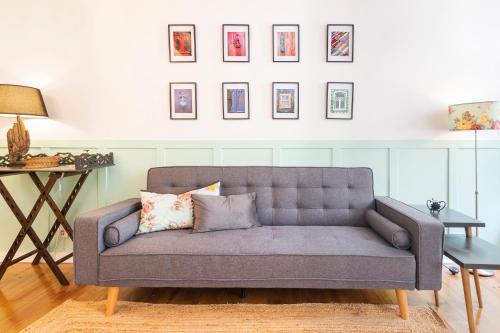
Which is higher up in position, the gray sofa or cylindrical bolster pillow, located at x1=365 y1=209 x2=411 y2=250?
cylindrical bolster pillow, located at x1=365 y1=209 x2=411 y2=250

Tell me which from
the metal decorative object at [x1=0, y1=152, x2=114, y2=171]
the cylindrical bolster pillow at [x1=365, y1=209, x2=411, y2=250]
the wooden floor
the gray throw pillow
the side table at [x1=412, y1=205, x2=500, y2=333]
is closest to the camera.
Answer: the side table at [x1=412, y1=205, x2=500, y2=333]

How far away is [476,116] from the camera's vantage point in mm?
2059

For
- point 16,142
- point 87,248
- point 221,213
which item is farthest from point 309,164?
point 16,142

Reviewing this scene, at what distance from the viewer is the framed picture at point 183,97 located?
2500mm

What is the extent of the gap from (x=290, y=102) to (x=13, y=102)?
2.24 m

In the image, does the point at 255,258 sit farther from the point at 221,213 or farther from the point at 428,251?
the point at 428,251

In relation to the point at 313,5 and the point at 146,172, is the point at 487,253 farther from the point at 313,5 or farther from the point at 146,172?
the point at 146,172

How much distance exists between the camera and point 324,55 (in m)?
2.47

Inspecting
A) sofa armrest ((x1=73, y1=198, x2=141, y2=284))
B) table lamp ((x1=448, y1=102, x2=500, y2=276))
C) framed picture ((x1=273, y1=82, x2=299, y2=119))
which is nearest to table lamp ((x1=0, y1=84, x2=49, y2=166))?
sofa armrest ((x1=73, y1=198, x2=141, y2=284))

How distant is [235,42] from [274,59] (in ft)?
1.27

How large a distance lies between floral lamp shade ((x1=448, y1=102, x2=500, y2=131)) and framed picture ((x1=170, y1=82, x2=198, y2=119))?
2175 millimetres

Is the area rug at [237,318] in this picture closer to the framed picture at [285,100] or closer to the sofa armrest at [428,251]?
the sofa armrest at [428,251]

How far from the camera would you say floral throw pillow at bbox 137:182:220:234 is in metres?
1.93

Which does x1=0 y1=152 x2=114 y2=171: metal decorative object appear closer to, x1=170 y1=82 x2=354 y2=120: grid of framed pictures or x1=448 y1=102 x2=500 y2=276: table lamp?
x1=170 y1=82 x2=354 y2=120: grid of framed pictures
